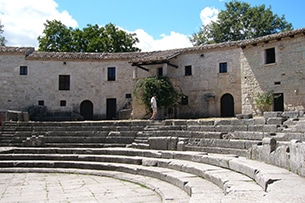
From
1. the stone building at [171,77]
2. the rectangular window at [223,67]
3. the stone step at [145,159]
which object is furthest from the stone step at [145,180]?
the rectangular window at [223,67]

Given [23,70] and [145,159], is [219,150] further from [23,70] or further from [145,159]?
[23,70]

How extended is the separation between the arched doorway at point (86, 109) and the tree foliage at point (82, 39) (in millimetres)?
8396

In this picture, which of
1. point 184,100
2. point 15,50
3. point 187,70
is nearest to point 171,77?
point 187,70

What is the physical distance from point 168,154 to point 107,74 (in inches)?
670

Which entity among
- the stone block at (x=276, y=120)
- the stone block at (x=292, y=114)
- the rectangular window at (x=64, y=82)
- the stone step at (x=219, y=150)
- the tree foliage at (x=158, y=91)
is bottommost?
the stone step at (x=219, y=150)

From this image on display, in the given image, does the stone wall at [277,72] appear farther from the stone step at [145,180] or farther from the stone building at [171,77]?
the stone step at [145,180]

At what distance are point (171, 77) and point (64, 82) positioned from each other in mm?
8744

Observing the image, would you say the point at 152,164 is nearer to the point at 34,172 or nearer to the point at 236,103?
the point at 34,172

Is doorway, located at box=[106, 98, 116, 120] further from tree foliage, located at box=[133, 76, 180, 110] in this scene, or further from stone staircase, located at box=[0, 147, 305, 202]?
stone staircase, located at box=[0, 147, 305, 202]

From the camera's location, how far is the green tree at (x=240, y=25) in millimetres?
31859

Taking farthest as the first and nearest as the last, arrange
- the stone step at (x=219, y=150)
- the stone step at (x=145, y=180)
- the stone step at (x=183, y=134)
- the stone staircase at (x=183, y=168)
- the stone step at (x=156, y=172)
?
the stone step at (x=183, y=134) → the stone step at (x=219, y=150) → the stone step at (x=145, y=180) → the stone step at (x=156, y=172) → the stone staircase at (x=183, y=168)

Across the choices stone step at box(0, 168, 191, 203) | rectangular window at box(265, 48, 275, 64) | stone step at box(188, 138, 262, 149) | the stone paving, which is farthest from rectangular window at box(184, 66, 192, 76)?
the stone paving

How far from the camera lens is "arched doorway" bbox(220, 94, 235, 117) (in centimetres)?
2197

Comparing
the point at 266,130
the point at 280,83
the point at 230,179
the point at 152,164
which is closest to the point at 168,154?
the point at 152,164
